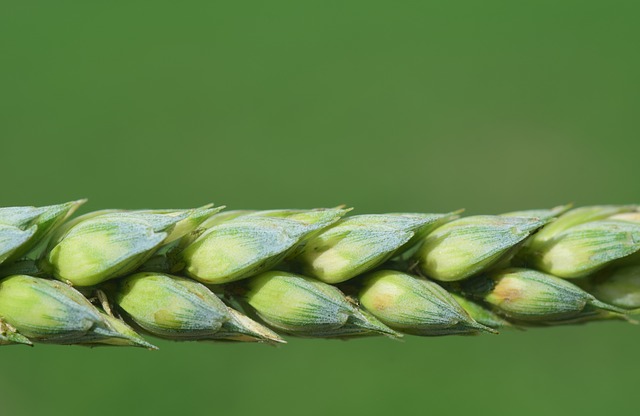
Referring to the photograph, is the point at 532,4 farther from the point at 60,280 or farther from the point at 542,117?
the point at 60,280

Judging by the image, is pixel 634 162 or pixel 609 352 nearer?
pixel 609 352

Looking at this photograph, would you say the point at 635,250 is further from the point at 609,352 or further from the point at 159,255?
the point at 609,352

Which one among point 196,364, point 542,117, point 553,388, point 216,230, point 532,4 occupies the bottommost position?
point 196,364

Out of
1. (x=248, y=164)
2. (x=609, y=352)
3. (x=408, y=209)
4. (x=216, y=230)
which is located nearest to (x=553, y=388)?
(x=609, y=352)

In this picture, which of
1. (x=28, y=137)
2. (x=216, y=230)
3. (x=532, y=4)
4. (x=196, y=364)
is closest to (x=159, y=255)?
(x=216, y=230)

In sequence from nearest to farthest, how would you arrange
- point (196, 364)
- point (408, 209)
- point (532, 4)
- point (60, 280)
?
point (60, 280), point (196, 364), point (408, 209), point (532, 4)

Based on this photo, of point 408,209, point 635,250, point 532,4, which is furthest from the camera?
point 532,4

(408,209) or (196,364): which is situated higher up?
(408,209)

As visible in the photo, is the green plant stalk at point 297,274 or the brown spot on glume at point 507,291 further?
the brown spot on glume at point 507,291

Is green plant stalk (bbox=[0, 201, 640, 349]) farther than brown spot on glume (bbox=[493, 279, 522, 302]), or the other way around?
brown spot on glume (bbox=[493, 279, 522, 302])
